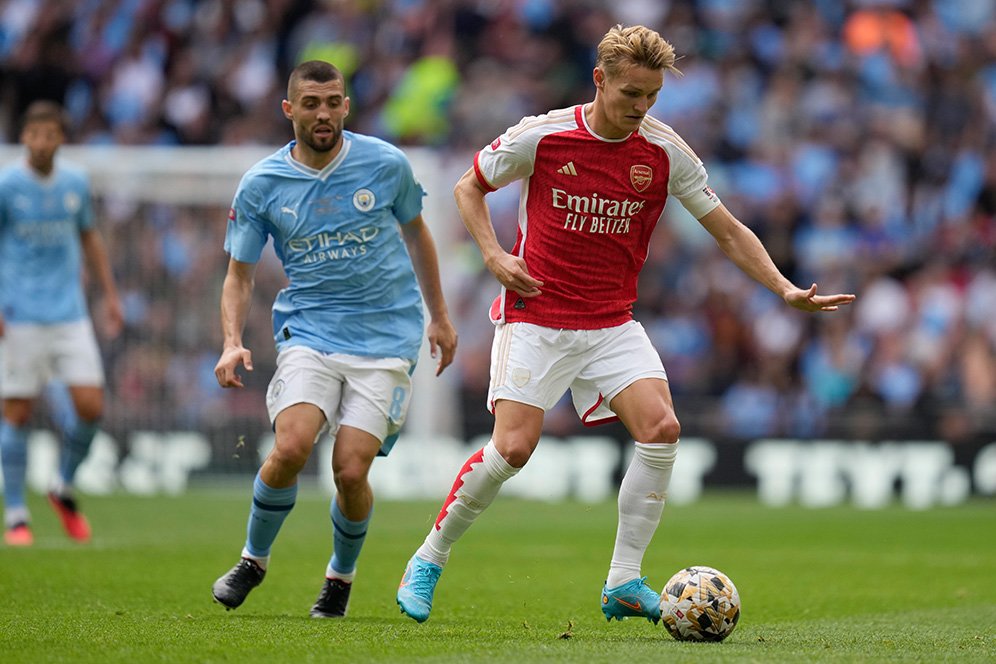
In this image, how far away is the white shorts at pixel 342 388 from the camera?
7312mm

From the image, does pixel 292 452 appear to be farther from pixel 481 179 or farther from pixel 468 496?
pixel 481 179

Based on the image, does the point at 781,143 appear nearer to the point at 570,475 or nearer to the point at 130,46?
the point at 570,475

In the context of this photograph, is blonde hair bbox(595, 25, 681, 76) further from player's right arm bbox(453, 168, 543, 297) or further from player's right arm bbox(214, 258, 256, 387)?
player's right arm bbox(214, 258, 256, 387)

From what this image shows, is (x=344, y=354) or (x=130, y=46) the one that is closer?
(x=344, y=354)

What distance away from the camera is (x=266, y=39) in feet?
74.9

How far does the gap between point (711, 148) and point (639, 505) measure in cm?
1358

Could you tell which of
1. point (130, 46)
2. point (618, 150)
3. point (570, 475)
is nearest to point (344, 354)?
point (618, 150)

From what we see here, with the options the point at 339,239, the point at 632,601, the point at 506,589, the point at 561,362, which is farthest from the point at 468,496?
the point at 506,589

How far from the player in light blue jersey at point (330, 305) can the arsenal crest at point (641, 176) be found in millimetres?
1208

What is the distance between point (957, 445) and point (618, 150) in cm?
1135

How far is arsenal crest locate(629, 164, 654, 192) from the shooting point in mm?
6898

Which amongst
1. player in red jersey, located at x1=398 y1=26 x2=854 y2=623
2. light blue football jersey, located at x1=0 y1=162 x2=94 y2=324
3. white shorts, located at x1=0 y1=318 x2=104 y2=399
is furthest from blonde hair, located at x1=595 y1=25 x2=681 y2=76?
white shorts, located at x1=0 y1=318 x2=104 y2=399

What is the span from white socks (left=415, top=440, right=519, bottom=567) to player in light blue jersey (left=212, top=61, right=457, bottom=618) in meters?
0.48

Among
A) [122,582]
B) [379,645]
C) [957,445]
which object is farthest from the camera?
[957,445]
